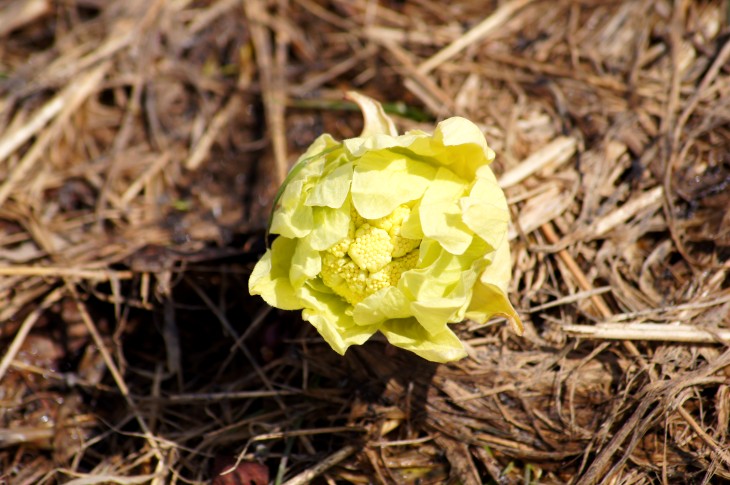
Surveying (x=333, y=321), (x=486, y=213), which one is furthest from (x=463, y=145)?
(x=333, y=321)

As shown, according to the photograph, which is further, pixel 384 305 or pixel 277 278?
pixel 277 278

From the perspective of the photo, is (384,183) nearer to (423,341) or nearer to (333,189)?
(333,189)

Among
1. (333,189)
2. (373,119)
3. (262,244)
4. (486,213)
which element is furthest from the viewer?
(262,244)

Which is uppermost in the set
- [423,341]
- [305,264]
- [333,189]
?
[333,189]

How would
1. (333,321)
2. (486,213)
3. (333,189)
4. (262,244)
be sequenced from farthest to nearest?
(262,244)
(333,321)
(333,189)
(486,213)

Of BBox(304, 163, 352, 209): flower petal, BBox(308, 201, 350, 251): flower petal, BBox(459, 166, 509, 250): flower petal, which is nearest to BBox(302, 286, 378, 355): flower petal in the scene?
BBox(308, 201, 350, 251): flower petal

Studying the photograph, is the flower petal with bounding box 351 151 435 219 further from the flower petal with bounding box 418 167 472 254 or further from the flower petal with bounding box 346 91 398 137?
the flower petal with bounding box 346 91 398 137

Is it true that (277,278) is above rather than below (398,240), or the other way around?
below

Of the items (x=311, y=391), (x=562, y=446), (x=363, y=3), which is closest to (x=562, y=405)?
(x=562, y=446)
